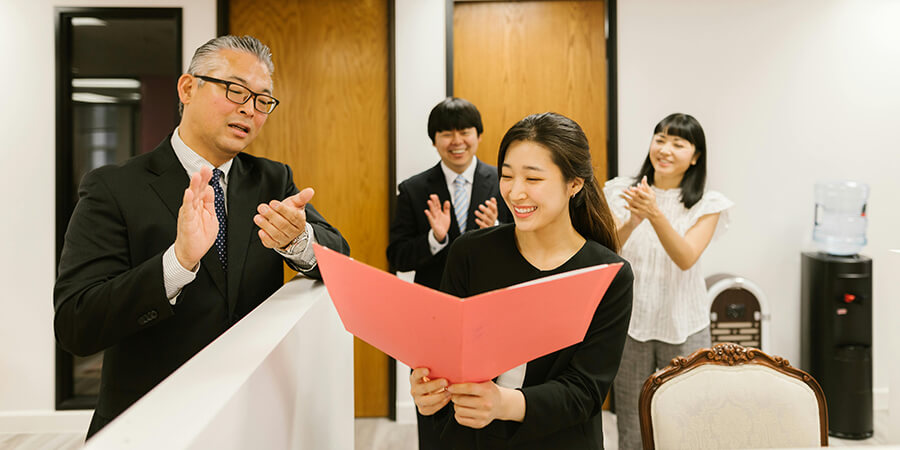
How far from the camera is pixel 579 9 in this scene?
362cm

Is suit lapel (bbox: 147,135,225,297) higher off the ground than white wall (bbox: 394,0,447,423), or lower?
Answer: lower

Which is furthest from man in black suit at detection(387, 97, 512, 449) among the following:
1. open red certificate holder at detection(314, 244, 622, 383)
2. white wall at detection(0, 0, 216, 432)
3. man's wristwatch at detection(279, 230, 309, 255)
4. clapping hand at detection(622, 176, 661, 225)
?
white wall at detection(0, 0, 216, 432)

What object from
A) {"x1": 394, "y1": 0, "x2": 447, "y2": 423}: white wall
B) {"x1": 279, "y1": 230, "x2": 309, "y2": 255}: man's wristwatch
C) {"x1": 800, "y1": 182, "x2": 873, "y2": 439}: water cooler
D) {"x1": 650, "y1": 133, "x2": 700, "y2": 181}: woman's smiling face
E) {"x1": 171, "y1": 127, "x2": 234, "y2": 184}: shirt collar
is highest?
{"x1": 394, "y1": 0, "x2": 447, "y2": 423}: white wall

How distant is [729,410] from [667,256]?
90 cm

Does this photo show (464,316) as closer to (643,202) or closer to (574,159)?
(574,159)

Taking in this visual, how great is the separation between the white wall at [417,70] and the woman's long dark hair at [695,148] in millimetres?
1382

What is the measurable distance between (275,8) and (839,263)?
3381 mm

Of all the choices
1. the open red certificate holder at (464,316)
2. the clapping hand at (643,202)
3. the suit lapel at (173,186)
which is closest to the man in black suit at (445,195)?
the clapping hand at (643,202)

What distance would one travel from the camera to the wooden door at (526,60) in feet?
11.9

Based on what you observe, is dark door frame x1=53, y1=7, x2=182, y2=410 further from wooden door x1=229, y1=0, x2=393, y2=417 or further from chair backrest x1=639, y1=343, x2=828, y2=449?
chair backrest x1=639, y1=343, x2=828, y2=449

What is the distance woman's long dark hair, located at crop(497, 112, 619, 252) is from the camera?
4.66 feet

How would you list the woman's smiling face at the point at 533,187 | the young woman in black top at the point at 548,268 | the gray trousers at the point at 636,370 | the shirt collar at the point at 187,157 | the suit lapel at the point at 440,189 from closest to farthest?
the young woman in black top at the point at 548,268 → the woman's smiling face at the point at 533,187 → the shirt collar at the point at 187,157 → the gray trousers at the point at 636,370 → the suit lapel at the point at 440,189

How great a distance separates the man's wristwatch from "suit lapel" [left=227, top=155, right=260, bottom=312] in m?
0.12

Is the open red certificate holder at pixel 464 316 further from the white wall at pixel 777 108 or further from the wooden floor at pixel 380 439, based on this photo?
the white wall at pixel 777 108
